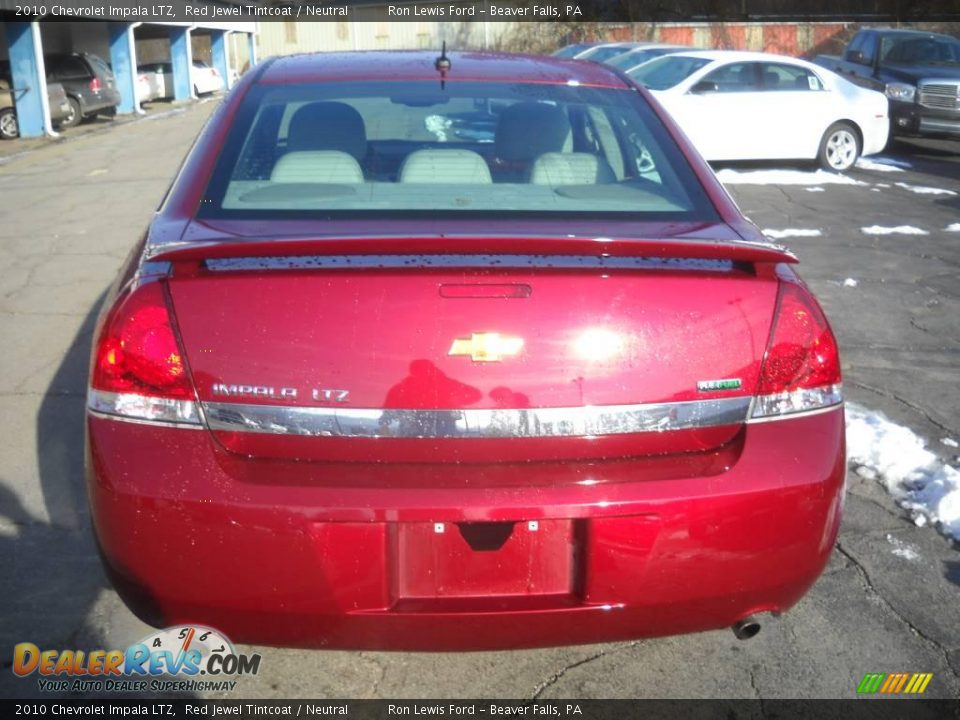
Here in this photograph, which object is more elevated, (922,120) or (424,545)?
(424,545)

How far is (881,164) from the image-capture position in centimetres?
1454

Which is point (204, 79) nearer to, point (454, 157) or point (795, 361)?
Result: point (454, 157)

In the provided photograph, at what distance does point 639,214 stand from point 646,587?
3.39 ft

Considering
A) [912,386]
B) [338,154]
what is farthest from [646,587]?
[912,386]

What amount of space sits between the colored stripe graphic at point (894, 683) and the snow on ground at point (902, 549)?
72 cm

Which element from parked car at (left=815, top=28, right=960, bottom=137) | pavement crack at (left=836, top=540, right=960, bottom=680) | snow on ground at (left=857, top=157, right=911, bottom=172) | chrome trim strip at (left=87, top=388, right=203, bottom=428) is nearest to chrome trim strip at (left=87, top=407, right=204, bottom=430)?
chrome trim strip at (left=87, top=388, right=203, bottom=428)

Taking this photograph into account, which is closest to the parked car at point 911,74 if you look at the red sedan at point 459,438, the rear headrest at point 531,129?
the rear headrest at point 531,129

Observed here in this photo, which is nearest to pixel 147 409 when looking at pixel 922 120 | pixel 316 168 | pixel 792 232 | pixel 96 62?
pixel 316 168

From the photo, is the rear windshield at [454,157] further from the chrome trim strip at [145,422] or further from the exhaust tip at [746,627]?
the exhaust tip at [746,627]

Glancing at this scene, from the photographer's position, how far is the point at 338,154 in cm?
314

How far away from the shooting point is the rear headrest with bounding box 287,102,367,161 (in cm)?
322

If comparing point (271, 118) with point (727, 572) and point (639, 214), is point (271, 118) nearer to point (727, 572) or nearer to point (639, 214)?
point (639, 214)

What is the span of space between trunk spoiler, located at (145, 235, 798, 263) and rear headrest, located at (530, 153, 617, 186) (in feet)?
2.51

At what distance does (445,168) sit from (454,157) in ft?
0.25
